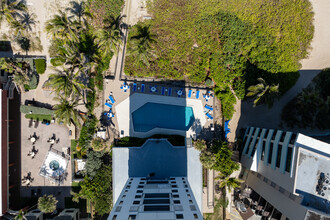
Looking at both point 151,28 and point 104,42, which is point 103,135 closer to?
point 104,42

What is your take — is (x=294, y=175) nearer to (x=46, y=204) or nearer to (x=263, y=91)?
(x=263, y=91)

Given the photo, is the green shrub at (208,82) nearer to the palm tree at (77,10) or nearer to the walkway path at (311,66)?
the walkway path at (311,66)

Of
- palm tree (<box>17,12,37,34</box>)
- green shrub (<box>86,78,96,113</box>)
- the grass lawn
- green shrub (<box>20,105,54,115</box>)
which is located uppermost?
palm tree (<box>17,12,37,34</box>)

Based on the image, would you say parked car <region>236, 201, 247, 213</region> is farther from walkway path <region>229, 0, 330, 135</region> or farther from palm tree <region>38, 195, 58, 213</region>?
palm tree <region>38, 195, 58, 213</region>

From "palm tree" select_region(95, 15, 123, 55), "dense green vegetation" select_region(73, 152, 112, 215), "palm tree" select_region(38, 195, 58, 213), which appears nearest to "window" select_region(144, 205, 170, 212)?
"dense green vegetation" select_region(73, 152, 112, 215)

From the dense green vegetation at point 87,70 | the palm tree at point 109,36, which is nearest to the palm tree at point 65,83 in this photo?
the dense green vegetation at point 87,70
